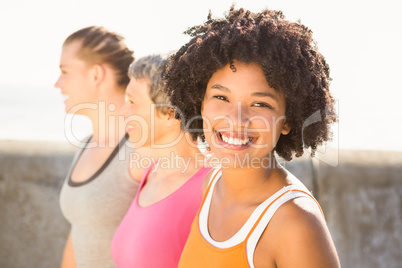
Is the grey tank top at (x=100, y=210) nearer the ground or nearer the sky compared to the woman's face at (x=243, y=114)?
nearer the ground

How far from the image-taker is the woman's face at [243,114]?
1.65 m

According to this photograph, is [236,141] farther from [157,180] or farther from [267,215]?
[157,180]

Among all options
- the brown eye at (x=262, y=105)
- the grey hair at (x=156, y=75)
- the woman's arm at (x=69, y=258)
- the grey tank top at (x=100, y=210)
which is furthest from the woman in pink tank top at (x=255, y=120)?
the woman's arm at (x=69, y=258)

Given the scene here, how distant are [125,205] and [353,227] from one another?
4.97 feet

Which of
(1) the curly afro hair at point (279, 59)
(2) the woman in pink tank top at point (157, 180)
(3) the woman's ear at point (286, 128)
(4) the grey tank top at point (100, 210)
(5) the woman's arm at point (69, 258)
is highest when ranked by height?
(1) the curly afro hair at point (279, 59)

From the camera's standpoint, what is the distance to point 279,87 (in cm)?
164

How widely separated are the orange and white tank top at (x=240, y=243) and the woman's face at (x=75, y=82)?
149 cm

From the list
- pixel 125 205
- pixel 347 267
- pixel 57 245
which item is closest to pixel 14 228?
pixel 57 245

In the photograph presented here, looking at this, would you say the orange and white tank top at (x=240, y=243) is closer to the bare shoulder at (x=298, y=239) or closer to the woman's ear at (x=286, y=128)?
the bare shoulder at (x=298, y=239)

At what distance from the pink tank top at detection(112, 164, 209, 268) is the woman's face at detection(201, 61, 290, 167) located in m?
0.46

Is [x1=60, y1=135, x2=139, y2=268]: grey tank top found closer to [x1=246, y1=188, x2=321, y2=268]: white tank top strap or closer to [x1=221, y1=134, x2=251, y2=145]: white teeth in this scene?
[x1=221, y1=134, x2=251, y2=145]: white teeth

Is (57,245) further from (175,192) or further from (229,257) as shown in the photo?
(229,257)

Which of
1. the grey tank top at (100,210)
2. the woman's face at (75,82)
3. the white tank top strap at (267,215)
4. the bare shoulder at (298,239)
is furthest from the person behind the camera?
the woman's face at (75,82)

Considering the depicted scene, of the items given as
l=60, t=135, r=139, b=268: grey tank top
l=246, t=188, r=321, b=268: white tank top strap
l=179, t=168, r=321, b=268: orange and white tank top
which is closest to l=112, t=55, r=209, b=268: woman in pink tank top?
l=60, t=135, r=139, b=268: grey tank top
